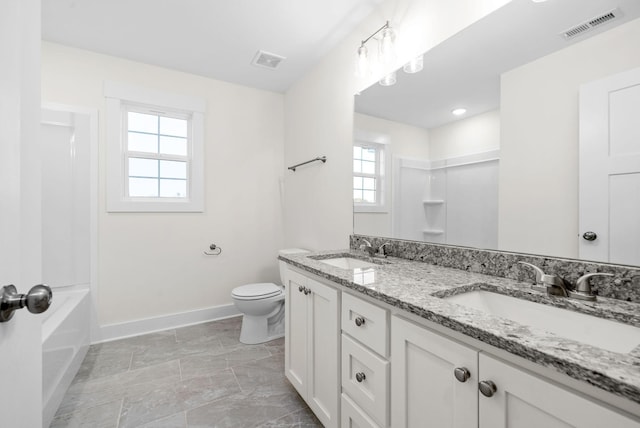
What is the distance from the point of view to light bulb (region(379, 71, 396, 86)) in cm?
174

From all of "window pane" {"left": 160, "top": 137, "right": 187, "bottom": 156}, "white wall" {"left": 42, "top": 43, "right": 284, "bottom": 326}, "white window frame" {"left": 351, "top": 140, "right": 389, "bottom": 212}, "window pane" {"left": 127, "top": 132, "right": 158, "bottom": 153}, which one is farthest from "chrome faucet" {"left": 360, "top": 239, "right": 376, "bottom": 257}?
"window pane" {"left": 127, "top": 132, "right": 158, "bottom": 153}

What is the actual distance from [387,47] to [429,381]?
67.4 inches

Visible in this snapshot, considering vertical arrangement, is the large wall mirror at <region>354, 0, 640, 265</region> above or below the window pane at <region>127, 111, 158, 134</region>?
below

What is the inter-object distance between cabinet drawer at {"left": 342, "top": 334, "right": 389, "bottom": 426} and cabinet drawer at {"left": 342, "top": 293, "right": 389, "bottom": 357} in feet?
0.12

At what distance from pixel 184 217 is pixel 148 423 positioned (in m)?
1.74

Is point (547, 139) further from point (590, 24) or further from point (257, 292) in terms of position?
point (257, 292)

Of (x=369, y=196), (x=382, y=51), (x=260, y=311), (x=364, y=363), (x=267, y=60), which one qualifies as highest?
(x=267, y=60)

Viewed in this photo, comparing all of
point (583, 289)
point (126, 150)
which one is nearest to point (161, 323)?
point (126, 150)

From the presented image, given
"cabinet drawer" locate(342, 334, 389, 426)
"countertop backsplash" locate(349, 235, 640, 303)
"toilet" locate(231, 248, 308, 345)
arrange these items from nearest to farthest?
"countertop backsplash" locate(349, 235, 640, 303)
"cabinet drawer" locate(342, 334, 389, 426)
"toilet" locate(231, 248, 308, 345)

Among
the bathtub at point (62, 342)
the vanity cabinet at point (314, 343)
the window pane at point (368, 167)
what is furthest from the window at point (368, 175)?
the bathtub at point (62, 342)

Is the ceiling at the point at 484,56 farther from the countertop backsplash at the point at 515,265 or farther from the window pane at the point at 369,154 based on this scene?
the countertop backsplash at the point at 515,265

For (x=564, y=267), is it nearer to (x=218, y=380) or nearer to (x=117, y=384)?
(x=218, y=380)

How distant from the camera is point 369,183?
1984 millimetres

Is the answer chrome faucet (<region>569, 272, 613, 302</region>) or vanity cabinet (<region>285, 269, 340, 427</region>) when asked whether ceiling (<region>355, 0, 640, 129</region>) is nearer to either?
chrome faucet (<region>569, 272, 613, 302</region>)
